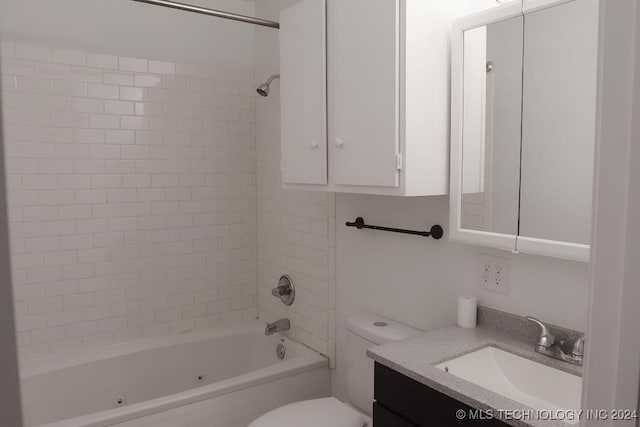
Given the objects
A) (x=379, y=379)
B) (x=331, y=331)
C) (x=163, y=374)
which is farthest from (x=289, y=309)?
(x=379, y=379)

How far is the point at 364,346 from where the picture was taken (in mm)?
2061

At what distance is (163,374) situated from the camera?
109 inches

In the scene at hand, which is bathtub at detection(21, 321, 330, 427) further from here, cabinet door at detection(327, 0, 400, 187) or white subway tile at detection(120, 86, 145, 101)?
white subway tile at detection(120, 86, 145, 101)

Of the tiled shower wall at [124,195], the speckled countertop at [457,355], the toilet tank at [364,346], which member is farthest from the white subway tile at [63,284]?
the speckled countertop at [457,355]

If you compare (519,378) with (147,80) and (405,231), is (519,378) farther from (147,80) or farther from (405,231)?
(147,80)

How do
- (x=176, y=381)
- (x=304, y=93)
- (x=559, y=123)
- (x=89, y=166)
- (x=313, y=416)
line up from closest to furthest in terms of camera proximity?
(x=559, y=123), (x=313, y=416), (x=304, y=93), (x=89, y=166), (x=176, y=381)

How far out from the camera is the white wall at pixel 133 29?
8.02ft

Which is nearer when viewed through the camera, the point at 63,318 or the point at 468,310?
the point at 468,310

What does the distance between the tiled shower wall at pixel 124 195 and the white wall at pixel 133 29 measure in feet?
0.22

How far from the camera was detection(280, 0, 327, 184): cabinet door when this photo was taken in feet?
6.52

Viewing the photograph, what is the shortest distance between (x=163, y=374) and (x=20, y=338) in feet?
2.46

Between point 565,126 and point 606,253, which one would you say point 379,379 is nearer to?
point 565,126

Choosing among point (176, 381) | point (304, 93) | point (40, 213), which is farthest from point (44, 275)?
point (304, 93)

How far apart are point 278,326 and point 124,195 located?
1.14 meters
